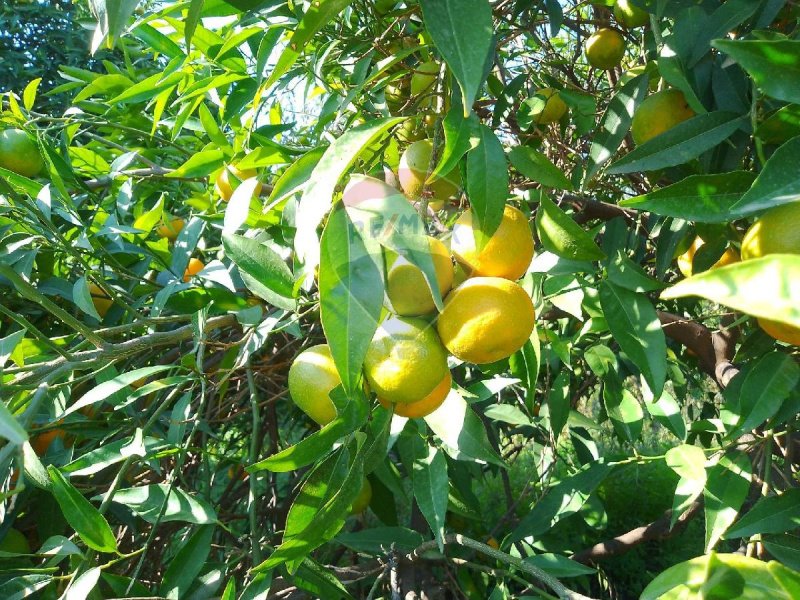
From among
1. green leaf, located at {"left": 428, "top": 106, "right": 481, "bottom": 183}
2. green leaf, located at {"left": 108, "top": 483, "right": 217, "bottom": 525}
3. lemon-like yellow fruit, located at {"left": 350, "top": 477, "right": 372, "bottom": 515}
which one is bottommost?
lemon-like yellow fruit, located at {"left": 350, "top": 477, "right": 372, "bottom": 515}

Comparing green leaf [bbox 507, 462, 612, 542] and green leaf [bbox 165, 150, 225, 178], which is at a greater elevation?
green leaf [bbox 165, 150, 225, 178]

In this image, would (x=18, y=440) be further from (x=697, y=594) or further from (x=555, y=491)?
(x=555, y=491)

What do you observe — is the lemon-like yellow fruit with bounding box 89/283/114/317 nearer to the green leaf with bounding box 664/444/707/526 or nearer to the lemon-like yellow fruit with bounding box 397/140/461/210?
the lemon-like yellow fruit with bounding box 397/140/461/210

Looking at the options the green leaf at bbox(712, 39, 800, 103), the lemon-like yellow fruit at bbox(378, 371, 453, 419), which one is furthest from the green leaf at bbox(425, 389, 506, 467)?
the green leaf at bbox(712, 39, 800, 103)

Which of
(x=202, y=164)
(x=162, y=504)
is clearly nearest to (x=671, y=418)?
Result: (x=162, y=504)

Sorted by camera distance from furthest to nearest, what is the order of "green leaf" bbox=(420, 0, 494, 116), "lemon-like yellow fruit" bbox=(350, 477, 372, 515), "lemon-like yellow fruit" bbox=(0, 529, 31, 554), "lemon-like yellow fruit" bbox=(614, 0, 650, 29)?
"lemon-like yellow fruit" bbox=(350, 477, 372, 515), "lemon-like yellow fruit" bbox=(0, 529, 31, 554), "lemon-like yellow fruit" bbox=(614, 0, 650, 29), "green leaf" bbox=(420, 0, 494, 116)

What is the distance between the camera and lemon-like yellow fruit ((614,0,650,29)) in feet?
2.79

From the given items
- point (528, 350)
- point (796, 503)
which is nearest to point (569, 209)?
point (528, 350)

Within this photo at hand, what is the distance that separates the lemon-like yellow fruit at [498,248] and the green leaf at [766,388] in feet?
0.91

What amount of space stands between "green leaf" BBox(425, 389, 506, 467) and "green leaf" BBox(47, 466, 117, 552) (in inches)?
14.8

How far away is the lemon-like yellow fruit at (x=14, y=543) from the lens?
0.96 metres

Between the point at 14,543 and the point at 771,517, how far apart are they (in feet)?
3.44

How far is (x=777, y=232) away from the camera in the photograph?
16.4 inches

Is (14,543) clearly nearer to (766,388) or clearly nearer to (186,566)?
(186,566)
